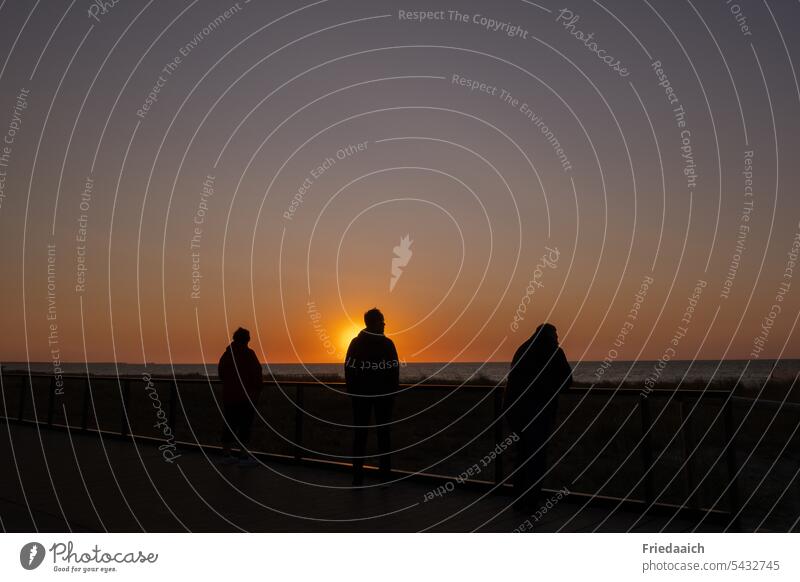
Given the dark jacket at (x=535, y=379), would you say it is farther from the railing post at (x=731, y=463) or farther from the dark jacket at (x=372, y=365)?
the dark jacket at (x=372, y=365)

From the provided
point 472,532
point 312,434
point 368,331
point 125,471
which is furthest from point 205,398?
point 472,532

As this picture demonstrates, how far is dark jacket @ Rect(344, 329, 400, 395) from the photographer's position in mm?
7105

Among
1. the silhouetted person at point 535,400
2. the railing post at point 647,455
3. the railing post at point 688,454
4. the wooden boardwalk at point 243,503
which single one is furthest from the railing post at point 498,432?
the railing post at point 688,454

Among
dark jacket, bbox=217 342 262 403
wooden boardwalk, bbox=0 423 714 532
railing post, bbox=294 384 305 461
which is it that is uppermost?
dark jacket, bbox=217 342 262 403

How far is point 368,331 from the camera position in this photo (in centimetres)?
723

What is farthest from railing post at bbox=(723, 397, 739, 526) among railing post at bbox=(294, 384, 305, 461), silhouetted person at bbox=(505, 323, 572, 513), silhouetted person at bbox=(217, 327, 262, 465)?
silhouetted person at bbox=(217, 327, 262, 465)

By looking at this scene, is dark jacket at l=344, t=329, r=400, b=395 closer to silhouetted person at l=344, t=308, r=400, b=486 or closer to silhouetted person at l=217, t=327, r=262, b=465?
silhouetted person at l=344, t=308, r=400, b=486

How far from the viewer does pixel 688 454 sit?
599 cm

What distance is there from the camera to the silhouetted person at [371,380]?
7105 mm

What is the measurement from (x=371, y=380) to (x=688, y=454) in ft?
9.82

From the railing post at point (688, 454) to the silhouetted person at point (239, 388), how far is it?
16.9ft

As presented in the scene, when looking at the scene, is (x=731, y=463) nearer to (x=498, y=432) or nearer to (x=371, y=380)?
(x=498, y=432)

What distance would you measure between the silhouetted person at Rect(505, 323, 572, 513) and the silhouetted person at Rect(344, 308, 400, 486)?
4.70ft
